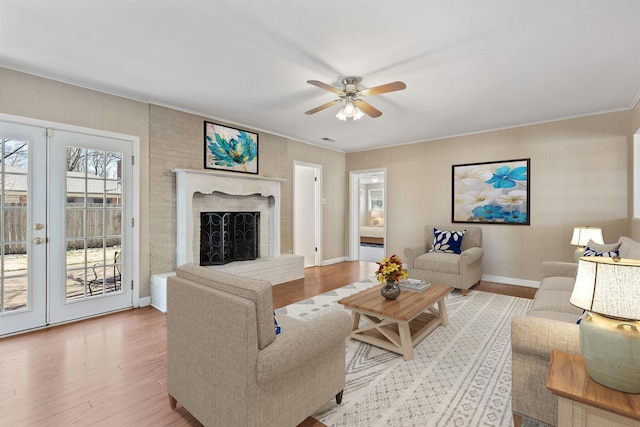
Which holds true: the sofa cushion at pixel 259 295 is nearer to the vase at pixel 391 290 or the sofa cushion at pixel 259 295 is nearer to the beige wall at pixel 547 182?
the vase at pixel 391 290

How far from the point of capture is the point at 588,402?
A: 1.17 meters

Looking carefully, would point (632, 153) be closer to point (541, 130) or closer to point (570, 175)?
point (570, 175)

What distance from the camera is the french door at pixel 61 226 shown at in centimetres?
298

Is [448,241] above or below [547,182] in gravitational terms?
below

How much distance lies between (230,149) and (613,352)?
4.67 meters

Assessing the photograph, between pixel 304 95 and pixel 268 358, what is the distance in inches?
122

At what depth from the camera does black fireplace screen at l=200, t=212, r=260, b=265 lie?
4465mm

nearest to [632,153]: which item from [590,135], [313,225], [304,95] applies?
[590,135]

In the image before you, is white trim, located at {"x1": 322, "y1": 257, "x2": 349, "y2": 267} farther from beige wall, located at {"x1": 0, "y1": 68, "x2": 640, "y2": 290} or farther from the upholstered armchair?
the upholstered armchair

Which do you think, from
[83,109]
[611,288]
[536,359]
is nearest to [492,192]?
[536,359]

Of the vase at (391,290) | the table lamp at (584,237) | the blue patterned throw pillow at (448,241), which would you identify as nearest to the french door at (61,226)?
the vase at (391,290)

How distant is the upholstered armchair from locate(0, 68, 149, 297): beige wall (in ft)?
12.6

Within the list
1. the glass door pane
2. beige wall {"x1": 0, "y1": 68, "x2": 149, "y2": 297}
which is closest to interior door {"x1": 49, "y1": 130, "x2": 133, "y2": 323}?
the glass door pane

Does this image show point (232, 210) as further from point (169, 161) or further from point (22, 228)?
point (22, 228)
